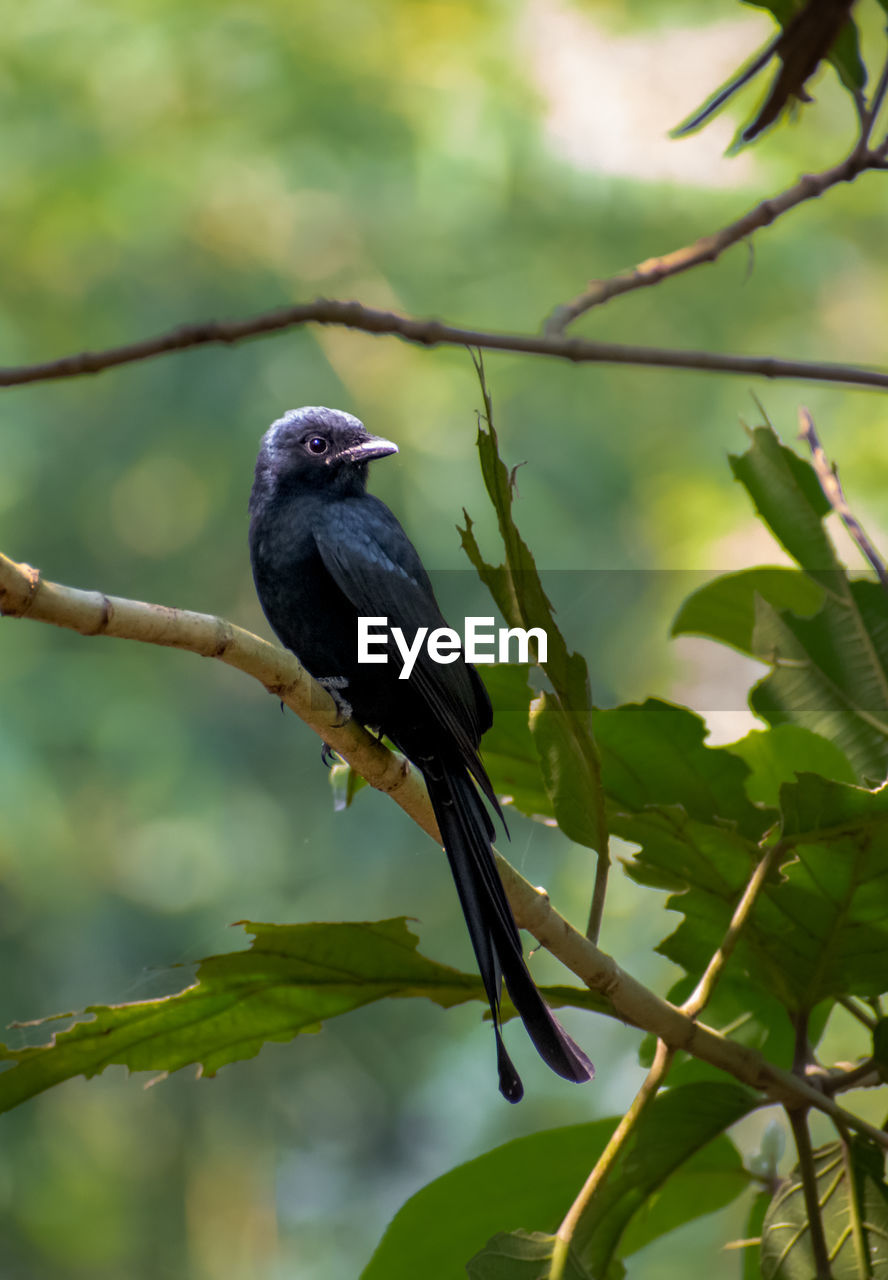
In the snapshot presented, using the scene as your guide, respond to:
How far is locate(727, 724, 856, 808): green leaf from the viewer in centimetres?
89

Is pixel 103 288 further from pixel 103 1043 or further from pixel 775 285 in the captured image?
pixel 103 1043

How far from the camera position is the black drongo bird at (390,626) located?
0.80 m

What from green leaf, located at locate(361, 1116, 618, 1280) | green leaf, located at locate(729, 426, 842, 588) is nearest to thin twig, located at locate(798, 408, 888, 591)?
green leaf, located at locate(729, 426, 842, 588)

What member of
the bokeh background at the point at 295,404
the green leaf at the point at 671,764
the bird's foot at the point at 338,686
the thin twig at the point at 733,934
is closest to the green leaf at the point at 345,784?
the bird's foot at the point at 338,686

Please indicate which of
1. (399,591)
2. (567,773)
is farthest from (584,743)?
(399,591)

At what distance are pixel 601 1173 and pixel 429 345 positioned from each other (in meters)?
0.49

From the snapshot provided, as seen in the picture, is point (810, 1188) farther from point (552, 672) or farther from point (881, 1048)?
point (552, 672)

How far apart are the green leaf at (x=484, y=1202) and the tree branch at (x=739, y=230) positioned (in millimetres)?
592

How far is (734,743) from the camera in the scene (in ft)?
2.96

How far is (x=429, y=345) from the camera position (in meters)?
0.54

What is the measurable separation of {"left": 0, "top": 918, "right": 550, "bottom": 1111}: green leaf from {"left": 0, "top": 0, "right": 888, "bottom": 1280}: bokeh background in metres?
2.36

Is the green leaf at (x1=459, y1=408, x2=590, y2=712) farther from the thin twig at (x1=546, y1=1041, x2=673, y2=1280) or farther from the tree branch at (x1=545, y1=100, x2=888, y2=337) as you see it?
the thin twig at (x1=546, y1=1041, x2=673, y2=1280)

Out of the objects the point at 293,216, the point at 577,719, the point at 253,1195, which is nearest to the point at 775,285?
the point at 293,216

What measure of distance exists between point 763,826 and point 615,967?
19 centimetres
